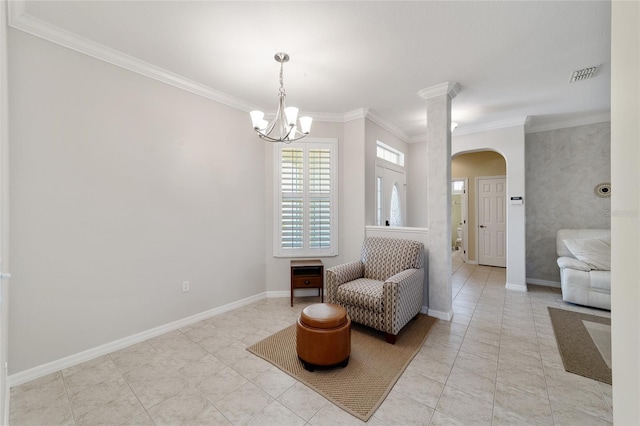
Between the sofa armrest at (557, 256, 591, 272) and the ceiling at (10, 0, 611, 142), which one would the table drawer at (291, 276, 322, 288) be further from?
the sofa armrest at (557, 256, 591, 272)

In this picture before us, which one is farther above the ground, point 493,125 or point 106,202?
point 493,125

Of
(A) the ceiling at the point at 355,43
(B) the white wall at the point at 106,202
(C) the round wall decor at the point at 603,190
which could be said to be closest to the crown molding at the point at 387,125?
(A) the ceiling at the point at 355,43

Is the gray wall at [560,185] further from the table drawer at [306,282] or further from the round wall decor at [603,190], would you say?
the table drawer at [306,282]

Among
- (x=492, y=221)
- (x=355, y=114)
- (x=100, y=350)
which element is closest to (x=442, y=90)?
(x=355, y=114)

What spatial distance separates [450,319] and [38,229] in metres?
4.15

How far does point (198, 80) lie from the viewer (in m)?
2.94

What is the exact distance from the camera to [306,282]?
361 centimetres

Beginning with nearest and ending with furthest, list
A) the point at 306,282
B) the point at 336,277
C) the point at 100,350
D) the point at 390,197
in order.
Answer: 1. the point at 100,350
2. the point at 336,277
3. the point at 306,282
4. the point at 390,197

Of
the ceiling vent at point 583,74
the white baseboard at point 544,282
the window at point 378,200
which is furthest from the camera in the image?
the white baseboard at point 544,282

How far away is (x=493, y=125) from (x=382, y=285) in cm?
357

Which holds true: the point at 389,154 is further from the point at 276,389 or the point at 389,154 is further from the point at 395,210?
the point at 276,389

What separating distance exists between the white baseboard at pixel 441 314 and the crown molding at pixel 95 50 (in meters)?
3.78

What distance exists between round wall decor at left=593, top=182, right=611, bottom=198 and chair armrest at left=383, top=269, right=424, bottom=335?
3.76 meters
